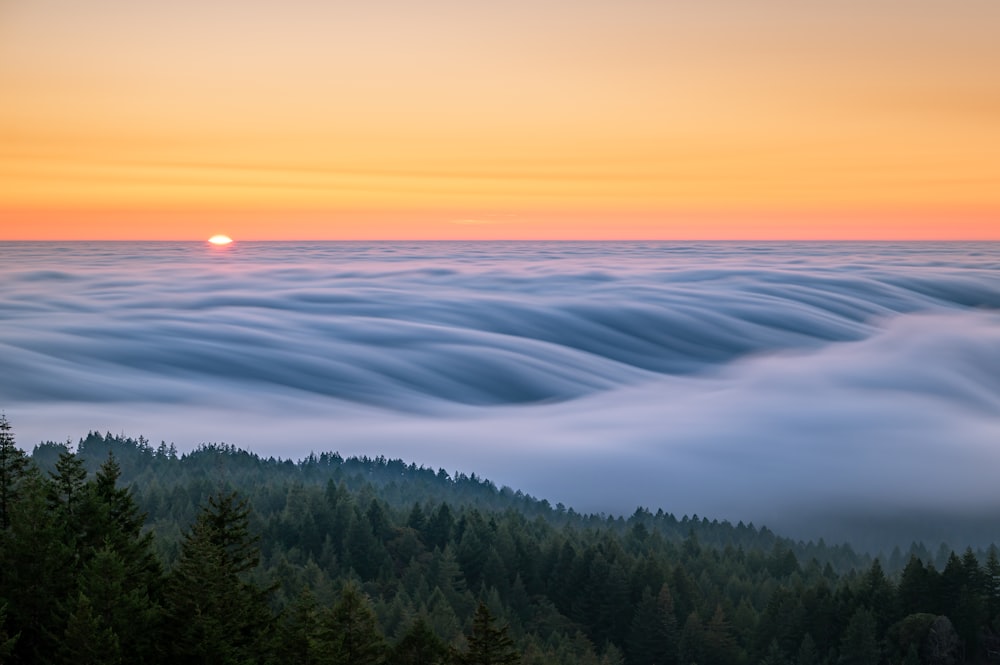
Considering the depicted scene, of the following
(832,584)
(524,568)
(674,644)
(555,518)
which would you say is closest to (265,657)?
(674,644)

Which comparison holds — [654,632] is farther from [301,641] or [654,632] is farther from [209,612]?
[209,612]

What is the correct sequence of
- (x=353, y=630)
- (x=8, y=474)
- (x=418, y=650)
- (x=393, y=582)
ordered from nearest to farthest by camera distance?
(x=8, y=474), (x=353, y=630), (x=418, y=650), (x=393, y=582)

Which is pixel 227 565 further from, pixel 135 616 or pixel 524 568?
pixel 524 568

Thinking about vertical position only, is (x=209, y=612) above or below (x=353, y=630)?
above

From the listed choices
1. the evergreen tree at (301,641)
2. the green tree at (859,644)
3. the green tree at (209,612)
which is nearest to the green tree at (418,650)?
the evergreen tree at (301,641)

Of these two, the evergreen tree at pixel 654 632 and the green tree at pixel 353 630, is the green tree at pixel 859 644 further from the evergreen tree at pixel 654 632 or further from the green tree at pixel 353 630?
the green tree at pixel 353 630

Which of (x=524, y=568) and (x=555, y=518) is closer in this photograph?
(x=524, y=568)

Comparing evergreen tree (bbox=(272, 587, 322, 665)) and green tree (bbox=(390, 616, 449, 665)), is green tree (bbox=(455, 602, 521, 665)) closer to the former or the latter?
evergreen tree (bbox=(272, 587, 322, 665))

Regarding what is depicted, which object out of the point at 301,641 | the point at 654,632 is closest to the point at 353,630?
the point at 301,641

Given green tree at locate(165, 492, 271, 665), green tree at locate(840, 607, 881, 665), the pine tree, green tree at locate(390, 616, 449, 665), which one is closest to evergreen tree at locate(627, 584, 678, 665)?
green tree at locate(840, 607, 881, 665)
